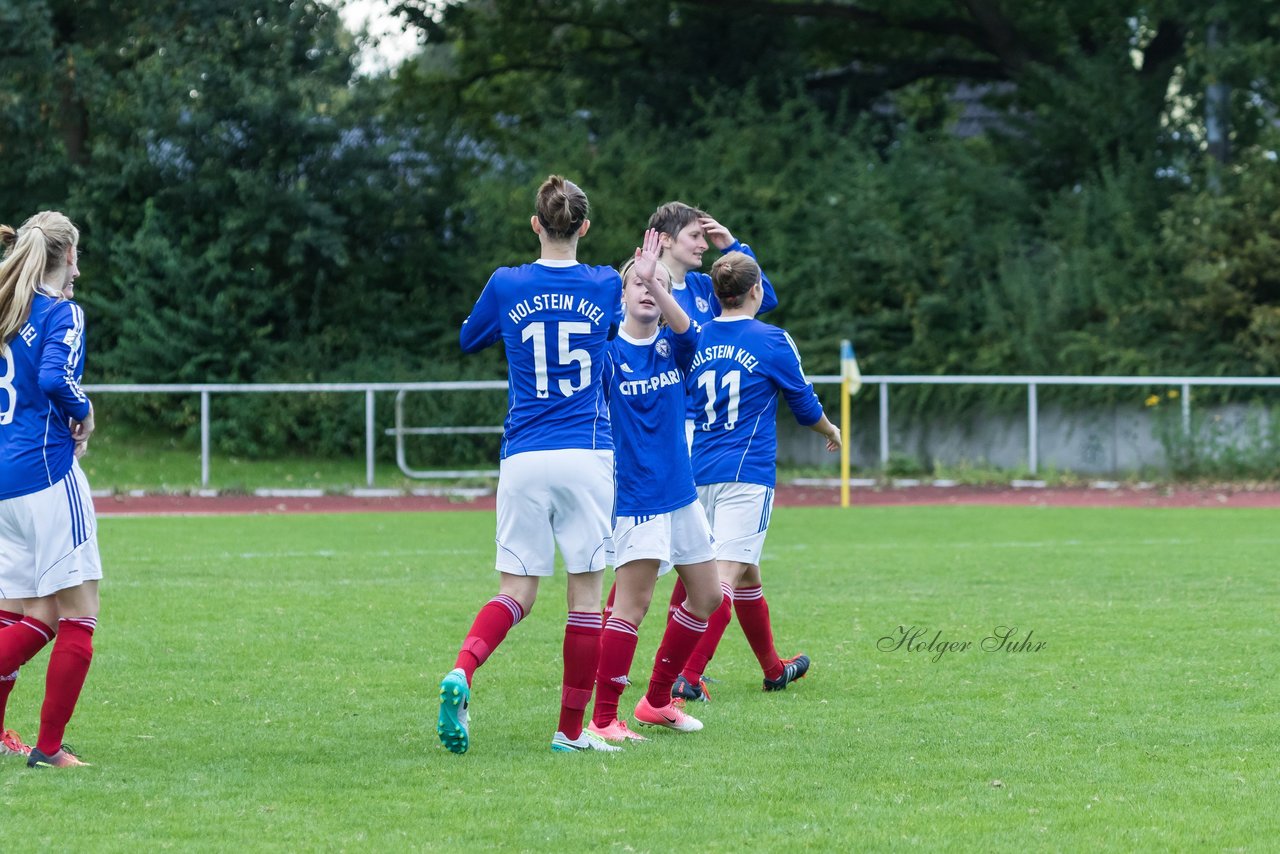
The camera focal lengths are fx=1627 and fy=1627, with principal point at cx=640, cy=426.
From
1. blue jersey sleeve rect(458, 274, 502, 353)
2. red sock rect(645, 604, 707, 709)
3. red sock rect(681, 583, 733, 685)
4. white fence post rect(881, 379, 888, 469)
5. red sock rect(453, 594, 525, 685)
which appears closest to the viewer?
red sock rect(453, 594, 525, 685)

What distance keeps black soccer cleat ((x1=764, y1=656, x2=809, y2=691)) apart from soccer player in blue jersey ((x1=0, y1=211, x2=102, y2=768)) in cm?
300

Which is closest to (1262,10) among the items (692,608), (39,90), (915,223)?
(915,223)

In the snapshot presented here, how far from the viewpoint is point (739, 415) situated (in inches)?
276

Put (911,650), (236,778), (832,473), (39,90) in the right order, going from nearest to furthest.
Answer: (236,778) → (911,650) → (832,473) → (39,90)

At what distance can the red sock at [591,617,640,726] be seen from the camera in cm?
620

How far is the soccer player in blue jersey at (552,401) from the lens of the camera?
5.71m

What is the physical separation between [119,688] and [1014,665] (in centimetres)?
410

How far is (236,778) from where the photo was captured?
5.43 meters

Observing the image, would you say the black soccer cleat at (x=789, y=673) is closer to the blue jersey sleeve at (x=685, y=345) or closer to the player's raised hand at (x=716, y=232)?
the blue jersey sleeve at (x=685, y=345)

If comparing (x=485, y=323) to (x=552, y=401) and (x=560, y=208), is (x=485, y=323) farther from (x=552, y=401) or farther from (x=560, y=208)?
(x=560, y=208)

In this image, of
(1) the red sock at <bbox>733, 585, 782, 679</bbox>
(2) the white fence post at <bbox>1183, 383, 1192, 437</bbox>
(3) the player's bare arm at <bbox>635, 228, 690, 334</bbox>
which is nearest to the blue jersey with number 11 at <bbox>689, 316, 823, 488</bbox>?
(1) the red sock at <bbox>733, 585, 782, 679</bbox>

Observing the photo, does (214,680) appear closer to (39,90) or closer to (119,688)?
(119,688)

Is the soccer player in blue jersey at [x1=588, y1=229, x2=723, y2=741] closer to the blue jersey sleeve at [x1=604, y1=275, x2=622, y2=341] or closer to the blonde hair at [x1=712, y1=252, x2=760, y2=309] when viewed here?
the blue jersey sleeve at [x1=604, y1=275, x2=622, y2=341]

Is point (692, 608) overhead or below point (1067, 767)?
overhead
